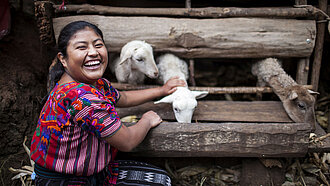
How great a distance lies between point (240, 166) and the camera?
290cm

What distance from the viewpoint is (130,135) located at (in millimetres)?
1947

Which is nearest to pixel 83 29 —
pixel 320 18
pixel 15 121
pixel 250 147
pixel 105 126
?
pixel 105 126

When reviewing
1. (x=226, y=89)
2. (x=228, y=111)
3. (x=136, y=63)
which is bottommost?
(x=228, y=111)

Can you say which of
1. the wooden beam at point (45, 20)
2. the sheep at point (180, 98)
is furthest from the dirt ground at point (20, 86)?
the sheep at point (180, 98)

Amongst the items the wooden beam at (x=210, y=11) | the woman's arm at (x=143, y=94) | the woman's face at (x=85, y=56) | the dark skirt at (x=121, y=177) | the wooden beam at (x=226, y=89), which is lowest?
the dark skirt at (x=121, y=177)

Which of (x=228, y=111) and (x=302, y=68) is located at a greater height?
(x=302, y=68)

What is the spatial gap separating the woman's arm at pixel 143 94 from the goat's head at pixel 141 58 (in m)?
0.34

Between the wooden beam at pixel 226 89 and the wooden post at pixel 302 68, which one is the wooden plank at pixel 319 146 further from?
the wooden post at pixel 302 68

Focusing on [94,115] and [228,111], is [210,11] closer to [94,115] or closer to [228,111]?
[228,111]

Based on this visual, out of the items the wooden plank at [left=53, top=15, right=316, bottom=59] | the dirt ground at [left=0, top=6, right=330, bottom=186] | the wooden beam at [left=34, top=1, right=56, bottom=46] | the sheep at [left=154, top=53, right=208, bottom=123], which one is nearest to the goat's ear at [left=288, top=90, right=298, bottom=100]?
the wooden plank at [left=53, top=15, right=316, bottom=59]

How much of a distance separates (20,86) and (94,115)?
2.45m

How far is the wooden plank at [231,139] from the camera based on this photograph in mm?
2291

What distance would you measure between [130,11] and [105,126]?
233cm

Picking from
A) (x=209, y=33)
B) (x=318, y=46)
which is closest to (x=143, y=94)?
(x=209, y=33)
